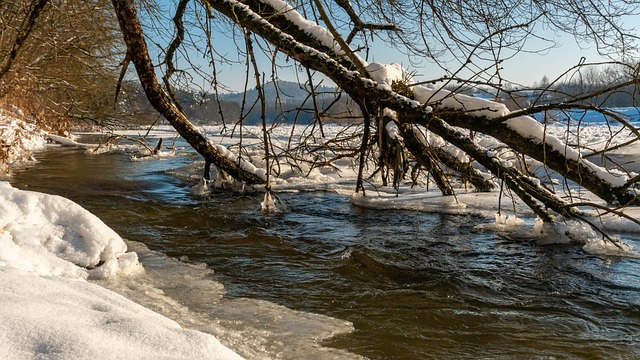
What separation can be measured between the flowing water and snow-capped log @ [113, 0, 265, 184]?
119cm

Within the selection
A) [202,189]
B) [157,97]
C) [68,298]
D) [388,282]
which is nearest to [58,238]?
[68,298]

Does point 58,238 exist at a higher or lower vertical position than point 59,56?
lower

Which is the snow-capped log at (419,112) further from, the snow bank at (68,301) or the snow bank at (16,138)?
the snow bank at (16,138)

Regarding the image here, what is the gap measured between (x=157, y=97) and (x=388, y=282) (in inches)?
172

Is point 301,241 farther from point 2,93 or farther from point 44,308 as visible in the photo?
point 2,93

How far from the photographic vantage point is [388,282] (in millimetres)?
3459

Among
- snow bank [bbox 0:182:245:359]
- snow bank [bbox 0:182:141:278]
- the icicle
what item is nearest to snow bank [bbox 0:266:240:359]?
snow bank [bbox 0:182:245:359]

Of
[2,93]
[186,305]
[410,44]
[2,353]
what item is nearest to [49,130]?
[2,93]

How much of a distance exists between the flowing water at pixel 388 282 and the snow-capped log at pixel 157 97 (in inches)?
46.7

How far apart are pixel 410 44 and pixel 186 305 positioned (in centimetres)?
398

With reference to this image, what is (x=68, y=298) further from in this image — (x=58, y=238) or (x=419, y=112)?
(x=419, y=112)

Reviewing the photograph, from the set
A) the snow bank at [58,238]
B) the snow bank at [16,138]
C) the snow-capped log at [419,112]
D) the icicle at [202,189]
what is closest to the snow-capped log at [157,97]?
the icicle at [202,189]

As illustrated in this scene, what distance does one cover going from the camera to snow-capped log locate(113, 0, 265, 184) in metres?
5.77

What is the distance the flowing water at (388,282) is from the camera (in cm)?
251
